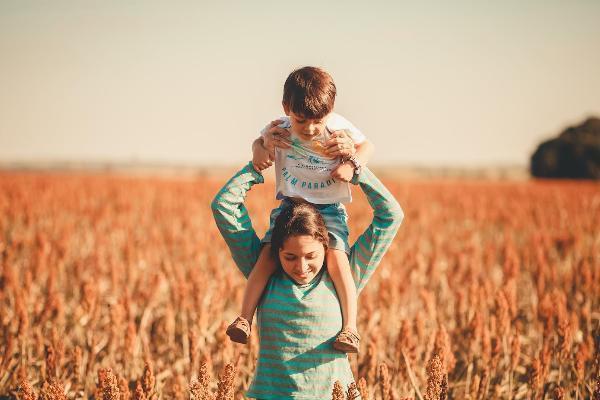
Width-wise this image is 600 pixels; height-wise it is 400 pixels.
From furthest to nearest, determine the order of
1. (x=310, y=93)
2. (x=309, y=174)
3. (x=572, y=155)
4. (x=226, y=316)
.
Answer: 1. (x=572, y=155)
2. (x=226, y=316)
3. (x=309, y=174)
4. (x=310, y=93)

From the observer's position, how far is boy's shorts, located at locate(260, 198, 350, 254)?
1.98 metres

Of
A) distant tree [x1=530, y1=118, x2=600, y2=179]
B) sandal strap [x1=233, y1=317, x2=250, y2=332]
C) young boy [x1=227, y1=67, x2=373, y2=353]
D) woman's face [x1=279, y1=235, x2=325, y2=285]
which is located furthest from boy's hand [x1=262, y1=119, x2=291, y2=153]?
distant tree [x1=530, y1=118, x2=600, y2=179]

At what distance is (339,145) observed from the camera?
1.83 metres

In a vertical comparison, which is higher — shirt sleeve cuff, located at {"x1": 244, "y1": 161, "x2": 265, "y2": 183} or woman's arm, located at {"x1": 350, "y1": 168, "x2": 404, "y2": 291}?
shirt sleeve cuff, located at {"x1": 244, "y1": 161, "x2": 265, "y2": 183}

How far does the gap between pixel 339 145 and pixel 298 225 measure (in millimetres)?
293

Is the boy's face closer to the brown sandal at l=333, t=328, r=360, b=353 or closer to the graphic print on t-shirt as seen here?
the graphic print on t-shirt

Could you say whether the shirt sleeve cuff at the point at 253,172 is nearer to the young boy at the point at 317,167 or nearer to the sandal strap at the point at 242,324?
the young boy at the point at 317,167

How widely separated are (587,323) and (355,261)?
208cm

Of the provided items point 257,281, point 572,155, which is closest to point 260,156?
point 257,281

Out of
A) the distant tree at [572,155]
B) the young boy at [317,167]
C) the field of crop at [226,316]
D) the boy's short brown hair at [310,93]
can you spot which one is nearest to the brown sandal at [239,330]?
the young boy at [317,167]

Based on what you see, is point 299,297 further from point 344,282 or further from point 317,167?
point 317,167

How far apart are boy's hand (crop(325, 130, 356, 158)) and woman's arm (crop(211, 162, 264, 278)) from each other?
31cm

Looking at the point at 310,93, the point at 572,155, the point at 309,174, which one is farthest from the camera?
the point at 572,155

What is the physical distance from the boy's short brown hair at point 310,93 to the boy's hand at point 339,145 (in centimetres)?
9
